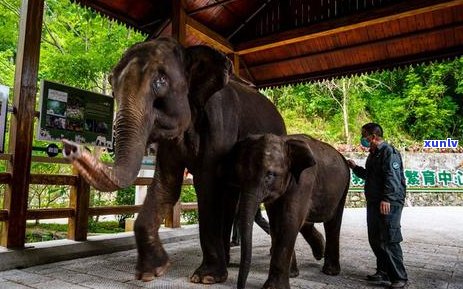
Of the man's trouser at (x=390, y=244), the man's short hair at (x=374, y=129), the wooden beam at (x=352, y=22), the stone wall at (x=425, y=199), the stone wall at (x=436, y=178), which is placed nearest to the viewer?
the man's trouser at (x=390, y=244)

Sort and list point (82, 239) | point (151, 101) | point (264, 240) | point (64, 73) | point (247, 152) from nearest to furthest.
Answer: point (151, 101)
point (247, 152)
point (82, 239)
point (264, 240)
point (64, 73)

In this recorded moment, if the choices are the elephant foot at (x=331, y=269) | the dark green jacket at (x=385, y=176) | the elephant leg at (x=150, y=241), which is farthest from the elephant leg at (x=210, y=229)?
the dark green jacket at (x=385, y=176)

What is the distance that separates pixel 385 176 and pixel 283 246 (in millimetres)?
1419

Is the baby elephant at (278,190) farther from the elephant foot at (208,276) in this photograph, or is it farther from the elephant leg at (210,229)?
the elephant foot at (208,276)

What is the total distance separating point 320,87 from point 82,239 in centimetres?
2404

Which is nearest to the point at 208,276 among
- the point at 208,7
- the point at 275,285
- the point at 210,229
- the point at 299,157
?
the point at 210,229

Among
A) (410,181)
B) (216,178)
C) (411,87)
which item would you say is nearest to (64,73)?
(216,178)

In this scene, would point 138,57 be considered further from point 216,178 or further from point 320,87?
point 320,87

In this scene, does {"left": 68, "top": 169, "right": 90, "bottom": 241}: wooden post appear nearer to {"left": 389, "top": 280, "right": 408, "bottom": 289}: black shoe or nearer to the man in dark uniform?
the man in dark uniform

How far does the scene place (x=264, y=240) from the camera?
7020 millimetres

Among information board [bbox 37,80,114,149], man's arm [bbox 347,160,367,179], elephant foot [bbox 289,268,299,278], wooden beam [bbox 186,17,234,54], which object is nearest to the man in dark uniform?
man's arm [bbox 347,160,367,179]

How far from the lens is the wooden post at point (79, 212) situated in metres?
5.17

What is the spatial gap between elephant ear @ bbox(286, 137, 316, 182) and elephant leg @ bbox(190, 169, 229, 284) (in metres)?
0.74

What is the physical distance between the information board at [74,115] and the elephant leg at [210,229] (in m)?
2.36
